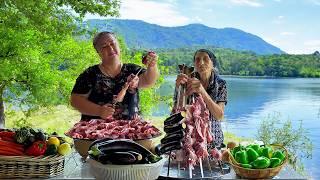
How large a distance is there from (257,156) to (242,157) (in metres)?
0.08

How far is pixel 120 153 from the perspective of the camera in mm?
2072

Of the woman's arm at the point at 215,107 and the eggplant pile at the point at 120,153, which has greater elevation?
the woman's arm at the point at 215,107

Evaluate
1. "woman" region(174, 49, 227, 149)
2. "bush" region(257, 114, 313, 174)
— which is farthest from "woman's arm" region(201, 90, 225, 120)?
"bush" region(257, 114, 313, 174)

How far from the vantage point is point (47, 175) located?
2.25 m

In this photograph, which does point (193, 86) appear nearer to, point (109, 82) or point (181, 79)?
point (181, 79)

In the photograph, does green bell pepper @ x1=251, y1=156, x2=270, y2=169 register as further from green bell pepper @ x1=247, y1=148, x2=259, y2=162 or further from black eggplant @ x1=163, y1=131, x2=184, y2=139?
black eggplant @ x1=163, y1=131, x2=184, y2=139

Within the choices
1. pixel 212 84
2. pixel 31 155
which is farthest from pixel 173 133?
pixel 212 84

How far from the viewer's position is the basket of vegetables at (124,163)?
2045 mm

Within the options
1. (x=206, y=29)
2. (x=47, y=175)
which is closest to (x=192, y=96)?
(x=47, y=175)

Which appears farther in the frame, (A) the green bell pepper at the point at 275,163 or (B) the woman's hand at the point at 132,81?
(B) the woman's hand at the point at 132,81

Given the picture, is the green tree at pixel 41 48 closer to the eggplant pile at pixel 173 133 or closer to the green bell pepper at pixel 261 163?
the eggplant pile at pixel 173 133

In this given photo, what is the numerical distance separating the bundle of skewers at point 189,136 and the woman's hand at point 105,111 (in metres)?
0.44

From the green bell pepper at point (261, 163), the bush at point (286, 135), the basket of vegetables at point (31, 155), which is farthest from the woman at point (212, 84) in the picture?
the bush at point (286, 135)

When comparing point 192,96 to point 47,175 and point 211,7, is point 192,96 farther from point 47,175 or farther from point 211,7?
point 211,7
